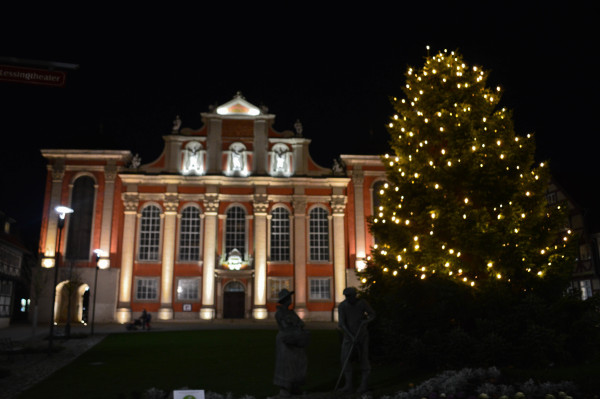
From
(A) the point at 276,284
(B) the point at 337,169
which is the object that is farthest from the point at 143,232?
(B) the point at 337,169

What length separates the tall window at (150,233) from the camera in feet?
118

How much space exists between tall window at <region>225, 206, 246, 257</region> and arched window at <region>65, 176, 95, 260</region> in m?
9.33

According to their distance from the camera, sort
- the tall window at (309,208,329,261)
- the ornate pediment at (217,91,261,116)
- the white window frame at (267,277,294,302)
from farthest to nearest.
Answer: the ornate pediment at (217,91,261,116)
the tall window at (309,208,329,261)
the white window frame at (267,277,294,302)

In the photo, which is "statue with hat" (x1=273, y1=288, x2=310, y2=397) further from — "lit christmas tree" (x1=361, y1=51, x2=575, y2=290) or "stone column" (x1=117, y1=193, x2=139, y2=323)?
"stone column" (x1=117, y1=193, x2=139, y2=323)

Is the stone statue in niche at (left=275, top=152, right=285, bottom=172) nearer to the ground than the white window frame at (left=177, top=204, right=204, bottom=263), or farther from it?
farther from it

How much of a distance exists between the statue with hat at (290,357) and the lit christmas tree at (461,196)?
6016 millimetres

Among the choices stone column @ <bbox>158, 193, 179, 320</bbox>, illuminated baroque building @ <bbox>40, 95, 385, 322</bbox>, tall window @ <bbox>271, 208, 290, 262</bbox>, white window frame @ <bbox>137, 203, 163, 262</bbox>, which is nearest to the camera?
stone column @ <bbox>158, 193, 179, 320</bbox>

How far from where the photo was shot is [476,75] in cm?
1596

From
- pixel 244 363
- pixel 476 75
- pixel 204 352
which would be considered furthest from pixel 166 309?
pixel 476 75

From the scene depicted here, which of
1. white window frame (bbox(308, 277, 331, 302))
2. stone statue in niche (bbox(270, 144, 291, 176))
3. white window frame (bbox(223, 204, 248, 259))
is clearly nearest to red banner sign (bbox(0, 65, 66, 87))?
white window frame (bbox(223, 204, 248, 259))

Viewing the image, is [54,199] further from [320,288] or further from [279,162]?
[320,288]

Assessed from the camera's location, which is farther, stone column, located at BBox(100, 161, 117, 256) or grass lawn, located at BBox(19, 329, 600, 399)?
stone column, located at BBox(100, 161, 117, 256)

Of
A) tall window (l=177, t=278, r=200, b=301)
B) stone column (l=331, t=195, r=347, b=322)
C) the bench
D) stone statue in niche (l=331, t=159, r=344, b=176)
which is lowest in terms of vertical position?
the bench

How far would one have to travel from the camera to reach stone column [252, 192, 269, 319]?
35.3 metres
